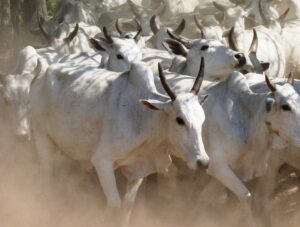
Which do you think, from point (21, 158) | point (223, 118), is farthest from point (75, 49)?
point (223, 118)

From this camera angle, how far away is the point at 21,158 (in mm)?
9789

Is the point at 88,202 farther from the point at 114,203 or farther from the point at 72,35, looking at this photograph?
the point at 72,35

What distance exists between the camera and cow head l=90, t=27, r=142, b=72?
962 cm

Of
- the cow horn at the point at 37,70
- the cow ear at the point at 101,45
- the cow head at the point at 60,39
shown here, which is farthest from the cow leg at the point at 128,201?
the cow head at the point at 60,39

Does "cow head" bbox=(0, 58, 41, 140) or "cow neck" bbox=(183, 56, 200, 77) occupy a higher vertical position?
"cow head" bbox=(0, 58, 41, 140)

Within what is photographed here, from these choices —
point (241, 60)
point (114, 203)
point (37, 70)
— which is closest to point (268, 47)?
point (241, 60)

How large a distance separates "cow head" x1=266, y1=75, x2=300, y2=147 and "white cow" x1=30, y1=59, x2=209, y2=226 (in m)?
0.73

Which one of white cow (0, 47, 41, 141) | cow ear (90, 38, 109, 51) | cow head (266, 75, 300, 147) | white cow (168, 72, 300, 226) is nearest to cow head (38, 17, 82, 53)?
cow ear (90, 38, 109, 51)

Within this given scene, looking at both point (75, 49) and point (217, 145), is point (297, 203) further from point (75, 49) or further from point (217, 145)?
point (75, 49)

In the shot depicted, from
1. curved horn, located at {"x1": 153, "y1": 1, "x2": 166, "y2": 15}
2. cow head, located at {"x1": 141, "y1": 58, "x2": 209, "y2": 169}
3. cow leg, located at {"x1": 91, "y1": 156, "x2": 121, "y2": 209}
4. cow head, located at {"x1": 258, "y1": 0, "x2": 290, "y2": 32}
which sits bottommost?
curved horn, located at {"x1": 153, "y1": 1, "x2": 166, "y2": 15}

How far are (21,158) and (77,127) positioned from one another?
5.96ft

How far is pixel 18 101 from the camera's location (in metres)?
8.86

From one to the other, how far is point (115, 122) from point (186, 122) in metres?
0.87

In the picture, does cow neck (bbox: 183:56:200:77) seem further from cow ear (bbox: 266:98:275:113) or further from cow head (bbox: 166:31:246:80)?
cow ear (bbox: 266:98:275:113)
